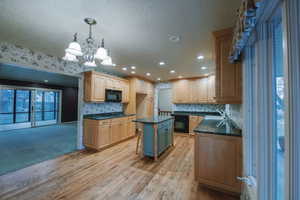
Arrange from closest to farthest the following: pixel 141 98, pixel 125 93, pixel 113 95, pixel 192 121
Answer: pixel 113 95 → pixel 125 93 → pixel 192 121 → pixel 141 98

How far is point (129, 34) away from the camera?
2045mm

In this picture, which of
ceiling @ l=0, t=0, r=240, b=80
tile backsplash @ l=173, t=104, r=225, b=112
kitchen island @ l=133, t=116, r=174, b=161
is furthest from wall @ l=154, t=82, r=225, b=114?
ceiling @ l=0, t=0, r=240, b=80

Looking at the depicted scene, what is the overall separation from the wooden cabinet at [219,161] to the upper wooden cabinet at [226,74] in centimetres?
58

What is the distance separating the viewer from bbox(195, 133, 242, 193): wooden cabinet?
5.83 ft

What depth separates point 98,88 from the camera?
3709 millimetres

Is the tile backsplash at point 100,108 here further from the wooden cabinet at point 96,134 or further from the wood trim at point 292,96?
the wood trim at point 292,96

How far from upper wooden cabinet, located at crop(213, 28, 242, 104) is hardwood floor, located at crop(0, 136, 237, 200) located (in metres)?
1.47

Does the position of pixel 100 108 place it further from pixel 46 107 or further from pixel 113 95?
pixel 46 107

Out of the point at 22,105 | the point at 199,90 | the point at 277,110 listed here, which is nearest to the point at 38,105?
the point at 22,105

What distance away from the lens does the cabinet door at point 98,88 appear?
3594 millimetres

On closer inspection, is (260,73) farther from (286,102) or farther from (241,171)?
(241,171)

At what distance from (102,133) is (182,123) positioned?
3.27 m

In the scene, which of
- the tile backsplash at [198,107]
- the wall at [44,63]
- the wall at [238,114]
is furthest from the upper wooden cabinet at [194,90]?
the wall at [44,63]

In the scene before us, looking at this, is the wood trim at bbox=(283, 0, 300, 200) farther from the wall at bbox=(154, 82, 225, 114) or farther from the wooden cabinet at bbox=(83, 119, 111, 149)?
the wall at bbox=(154, 82, 225, 114)
